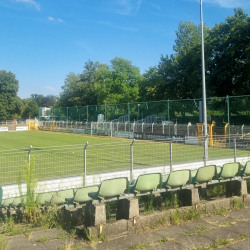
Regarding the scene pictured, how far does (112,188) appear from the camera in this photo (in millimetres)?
5133

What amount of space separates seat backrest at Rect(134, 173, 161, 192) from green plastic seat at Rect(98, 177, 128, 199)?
0.91ft

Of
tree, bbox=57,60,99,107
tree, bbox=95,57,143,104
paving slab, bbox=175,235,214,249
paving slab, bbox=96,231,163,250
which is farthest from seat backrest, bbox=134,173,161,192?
tree, bbox=57,60,99,107

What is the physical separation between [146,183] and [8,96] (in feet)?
272

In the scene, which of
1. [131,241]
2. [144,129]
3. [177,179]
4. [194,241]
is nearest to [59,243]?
[131,241]

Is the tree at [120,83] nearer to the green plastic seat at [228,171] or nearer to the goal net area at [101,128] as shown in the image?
the goal net area at [101,128]

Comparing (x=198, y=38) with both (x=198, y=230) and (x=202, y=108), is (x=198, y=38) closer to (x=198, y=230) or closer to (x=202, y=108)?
(x=202, y=108)

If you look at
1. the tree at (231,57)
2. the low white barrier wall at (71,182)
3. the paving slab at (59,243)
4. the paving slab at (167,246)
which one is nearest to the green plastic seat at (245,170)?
the low white barrier wall at (71,182)

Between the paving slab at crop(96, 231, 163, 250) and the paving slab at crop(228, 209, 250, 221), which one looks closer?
the paving slab at crop(96, 231, 163, 250)

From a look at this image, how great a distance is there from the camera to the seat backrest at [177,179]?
5883 millimetres

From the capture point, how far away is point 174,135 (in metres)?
23.1

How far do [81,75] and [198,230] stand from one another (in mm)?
89010

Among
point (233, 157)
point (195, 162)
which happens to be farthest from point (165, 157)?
point (233, 157)

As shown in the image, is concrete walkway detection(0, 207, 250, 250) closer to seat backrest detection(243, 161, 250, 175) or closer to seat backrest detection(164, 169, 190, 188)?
seat backrest detection(164, 169, 190, 188)

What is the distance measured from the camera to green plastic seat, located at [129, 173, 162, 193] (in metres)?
5.46
